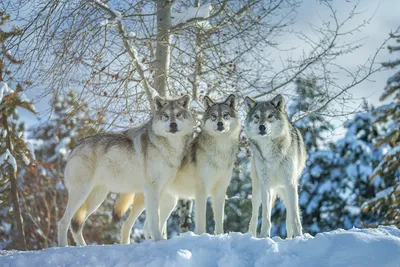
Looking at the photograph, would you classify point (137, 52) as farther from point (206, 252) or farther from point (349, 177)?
point (349, 177)

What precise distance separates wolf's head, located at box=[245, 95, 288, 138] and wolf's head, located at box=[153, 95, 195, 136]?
38.5 inches

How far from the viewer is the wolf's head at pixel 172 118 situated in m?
7.59

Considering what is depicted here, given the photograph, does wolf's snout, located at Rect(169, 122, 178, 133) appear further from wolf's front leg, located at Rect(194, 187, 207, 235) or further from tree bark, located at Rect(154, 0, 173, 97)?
tree bark, located at Rect(154, 0, 173, 97)

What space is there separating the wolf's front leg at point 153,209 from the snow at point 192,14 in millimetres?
4312

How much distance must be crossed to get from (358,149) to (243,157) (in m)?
15.9

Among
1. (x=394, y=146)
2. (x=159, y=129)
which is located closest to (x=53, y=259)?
(x=159, y=129)

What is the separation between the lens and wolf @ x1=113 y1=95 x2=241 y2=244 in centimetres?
769

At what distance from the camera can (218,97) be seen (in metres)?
11.2

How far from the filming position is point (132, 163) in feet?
26.7

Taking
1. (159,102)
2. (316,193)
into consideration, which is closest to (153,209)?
(159,102)

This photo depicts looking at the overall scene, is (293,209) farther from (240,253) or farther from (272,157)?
(240,253)

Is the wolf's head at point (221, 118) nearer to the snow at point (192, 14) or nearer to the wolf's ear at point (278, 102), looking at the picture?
the wolf's ear at point (278, 102)

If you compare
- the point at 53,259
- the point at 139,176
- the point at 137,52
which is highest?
the point at 137,52

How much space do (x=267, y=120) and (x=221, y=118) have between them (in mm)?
735
